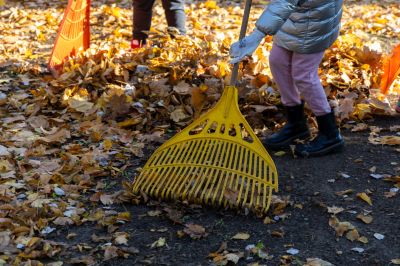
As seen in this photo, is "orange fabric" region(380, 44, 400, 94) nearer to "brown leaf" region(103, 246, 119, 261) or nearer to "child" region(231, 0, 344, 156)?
"child" region(231, 0, 344, 156)

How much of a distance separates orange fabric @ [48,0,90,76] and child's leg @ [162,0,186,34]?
665 mm

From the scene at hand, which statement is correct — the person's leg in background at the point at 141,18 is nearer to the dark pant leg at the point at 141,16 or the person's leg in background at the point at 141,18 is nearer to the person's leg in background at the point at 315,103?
the dark pant leg at the point at 141,16

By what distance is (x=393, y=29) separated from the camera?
250 inches

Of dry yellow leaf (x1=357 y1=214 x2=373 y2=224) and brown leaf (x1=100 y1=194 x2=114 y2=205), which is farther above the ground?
dry yellow leaf (x1=357 y1=214 x2=373 y2=224)

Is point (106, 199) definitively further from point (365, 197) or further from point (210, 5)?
point (210, 5)

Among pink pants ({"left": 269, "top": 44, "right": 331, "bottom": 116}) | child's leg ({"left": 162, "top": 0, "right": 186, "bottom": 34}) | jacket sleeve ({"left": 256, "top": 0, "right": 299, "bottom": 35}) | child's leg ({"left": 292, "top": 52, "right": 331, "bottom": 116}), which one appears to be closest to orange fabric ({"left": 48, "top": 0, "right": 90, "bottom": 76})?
child's leg ({"left": 162, "top": 0, "right": 186, "bottom": 34})

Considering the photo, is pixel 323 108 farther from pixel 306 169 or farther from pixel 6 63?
pixel 6 63

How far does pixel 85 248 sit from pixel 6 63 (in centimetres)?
296

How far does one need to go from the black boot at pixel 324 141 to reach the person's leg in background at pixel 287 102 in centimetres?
14

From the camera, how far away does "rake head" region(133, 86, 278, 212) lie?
3.17m

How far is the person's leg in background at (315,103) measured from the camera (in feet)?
11.6

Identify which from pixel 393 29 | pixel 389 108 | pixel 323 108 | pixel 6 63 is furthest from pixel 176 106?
pixel 393 29

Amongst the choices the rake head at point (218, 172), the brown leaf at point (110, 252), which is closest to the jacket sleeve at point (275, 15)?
the rake head at point (218, 172)

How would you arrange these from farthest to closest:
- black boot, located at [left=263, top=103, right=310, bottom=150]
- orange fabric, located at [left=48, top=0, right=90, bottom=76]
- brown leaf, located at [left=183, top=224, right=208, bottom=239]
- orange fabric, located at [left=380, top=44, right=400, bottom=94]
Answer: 1. orange fabric, located at [left=48, top=0, right=90, bottom=76]
2. orange fabric, located at [left=380, top=44, right=400, bottom=94]
3. black boot, located at [left=263, top=103, right=310, bottom=150]
4. brown leaf, located at [left=183, top=224, right=208, bottom=239]
